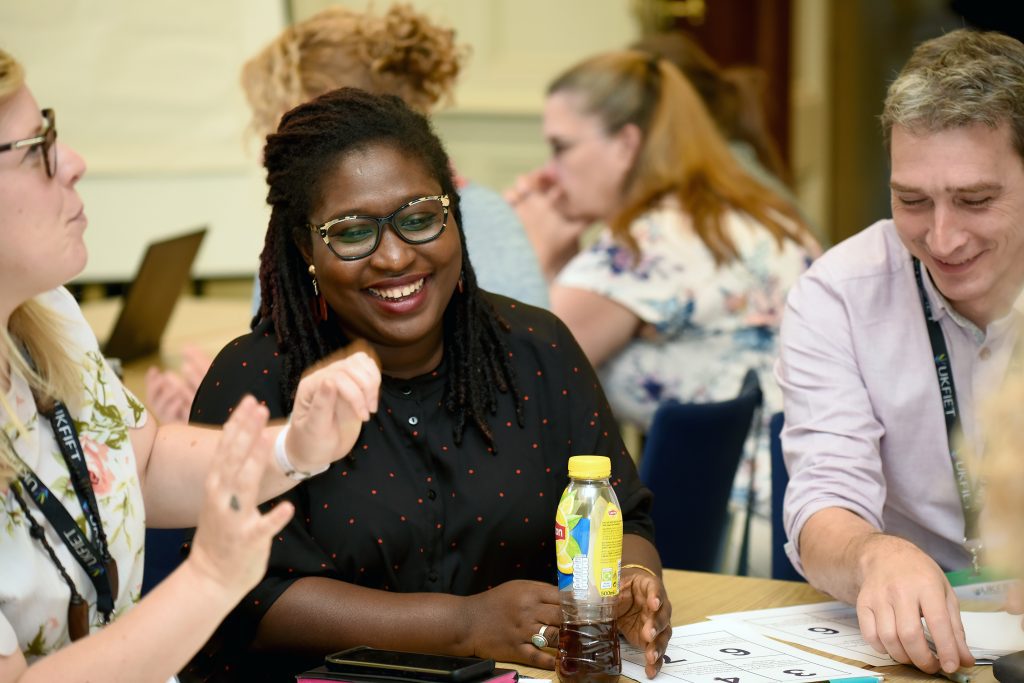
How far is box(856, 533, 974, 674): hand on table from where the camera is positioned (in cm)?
160

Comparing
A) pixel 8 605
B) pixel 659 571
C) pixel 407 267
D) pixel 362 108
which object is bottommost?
pixel 659 571

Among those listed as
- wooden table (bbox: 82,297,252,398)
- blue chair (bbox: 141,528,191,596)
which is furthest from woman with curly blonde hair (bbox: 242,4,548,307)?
blue chair (bbox: 141,528,191,596)

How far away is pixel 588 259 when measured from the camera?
3.31 m

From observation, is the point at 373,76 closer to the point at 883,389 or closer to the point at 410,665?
the point at 883,389

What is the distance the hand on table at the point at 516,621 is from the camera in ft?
5.52

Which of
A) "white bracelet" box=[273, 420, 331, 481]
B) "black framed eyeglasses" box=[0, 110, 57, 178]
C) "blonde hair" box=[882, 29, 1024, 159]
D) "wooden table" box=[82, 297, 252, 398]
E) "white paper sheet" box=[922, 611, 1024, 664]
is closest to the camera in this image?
"black framed eyeglasses" box=[0, 110, 57, 178]

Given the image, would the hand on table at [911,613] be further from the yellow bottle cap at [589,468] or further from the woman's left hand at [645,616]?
the yellow bottle cap at [589,468]

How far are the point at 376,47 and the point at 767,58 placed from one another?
3806mm

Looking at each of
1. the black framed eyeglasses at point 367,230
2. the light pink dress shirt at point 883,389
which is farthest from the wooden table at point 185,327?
the light pink dress shirt at point 883,389

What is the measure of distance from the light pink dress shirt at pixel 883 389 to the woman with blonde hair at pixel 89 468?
2.93 feet

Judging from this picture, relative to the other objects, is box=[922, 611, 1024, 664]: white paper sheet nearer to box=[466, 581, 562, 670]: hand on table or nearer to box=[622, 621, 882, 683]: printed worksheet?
box=[622, 621, 882, 683]: printed worksheet

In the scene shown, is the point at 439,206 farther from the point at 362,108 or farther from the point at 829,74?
the point at 829,74

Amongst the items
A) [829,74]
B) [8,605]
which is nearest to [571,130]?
[8,605]

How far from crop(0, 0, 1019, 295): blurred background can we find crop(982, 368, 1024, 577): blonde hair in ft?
11.5
